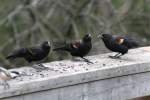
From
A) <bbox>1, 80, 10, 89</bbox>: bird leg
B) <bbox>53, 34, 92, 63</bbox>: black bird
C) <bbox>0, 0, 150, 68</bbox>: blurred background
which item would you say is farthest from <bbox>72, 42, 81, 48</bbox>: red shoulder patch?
<bbox>0, 0, 150, 68</bbox>: blurred background

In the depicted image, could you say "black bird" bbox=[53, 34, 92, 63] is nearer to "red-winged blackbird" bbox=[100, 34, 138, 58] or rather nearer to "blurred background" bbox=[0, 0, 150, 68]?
"red-winged blackbird" bbox=[100, 34, 138, 58]

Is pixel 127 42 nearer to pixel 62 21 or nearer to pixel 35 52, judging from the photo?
pixel 35 52

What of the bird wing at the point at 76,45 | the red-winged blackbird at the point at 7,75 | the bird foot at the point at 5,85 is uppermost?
the bird wing at the point at 76,45

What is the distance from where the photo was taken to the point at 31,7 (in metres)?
6.39

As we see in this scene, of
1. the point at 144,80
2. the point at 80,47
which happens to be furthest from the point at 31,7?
the point at 144,80

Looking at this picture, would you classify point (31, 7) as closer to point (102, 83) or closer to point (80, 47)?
point (80, 47)

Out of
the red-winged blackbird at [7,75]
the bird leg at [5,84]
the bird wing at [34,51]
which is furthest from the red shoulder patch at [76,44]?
the bird leg at [5,84]

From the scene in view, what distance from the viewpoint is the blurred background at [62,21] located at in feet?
21.2

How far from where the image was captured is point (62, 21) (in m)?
7.21

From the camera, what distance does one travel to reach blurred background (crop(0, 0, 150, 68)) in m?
6.45

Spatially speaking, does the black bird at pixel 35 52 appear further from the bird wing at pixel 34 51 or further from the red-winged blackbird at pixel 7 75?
the red-winged blackbird at pixel 7 75

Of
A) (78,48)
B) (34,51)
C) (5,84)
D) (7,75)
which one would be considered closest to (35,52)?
(34,51)

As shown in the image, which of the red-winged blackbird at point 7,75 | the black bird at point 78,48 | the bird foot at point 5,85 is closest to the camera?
the bird foot at point 5,85

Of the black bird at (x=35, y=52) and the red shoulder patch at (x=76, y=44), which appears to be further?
the red shoulder patch at (x=76, y=44)
